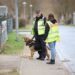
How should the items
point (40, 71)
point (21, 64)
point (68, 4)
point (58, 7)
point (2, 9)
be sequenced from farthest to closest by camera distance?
point (58, 7), point (68, 4), point (2, 9), point (21, 64), point (40, 71)

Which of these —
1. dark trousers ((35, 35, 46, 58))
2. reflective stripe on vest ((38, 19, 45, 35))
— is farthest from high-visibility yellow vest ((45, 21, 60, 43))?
dark trousers ((35, 35, 46, 58))

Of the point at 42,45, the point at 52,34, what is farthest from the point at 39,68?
the point at 42,45

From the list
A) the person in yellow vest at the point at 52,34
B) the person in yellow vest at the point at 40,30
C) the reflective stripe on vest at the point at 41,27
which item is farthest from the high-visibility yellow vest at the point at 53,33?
the reflective stripe on vest at the point at 41,27

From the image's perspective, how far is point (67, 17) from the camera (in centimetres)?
10994

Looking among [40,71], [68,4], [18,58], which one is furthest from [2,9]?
[68,4]

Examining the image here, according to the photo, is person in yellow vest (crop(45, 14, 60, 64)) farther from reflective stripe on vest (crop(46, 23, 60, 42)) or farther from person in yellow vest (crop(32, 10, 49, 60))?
person in yellow vest (crop(32, 10, 49, 60))

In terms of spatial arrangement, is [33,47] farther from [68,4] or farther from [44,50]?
[68,4]

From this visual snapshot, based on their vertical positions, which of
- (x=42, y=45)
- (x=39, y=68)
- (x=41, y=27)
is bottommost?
(x=39, y=68)

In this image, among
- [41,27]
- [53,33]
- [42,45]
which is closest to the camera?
[53,33]

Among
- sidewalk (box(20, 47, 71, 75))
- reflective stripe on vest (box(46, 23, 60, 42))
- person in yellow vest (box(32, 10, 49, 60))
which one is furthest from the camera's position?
person in yellow vest (box(32, 10, 49, 60))

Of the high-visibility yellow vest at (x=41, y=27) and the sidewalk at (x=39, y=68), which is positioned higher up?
the high-visibility yellow vest at (x=41, y=27)

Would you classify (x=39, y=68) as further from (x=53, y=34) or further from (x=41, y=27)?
(x=41, y=27)

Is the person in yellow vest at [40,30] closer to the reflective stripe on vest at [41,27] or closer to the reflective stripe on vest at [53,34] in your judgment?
the reflective stripe on vest at [41,27]

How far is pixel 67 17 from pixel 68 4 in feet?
17.8
